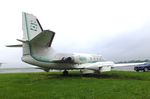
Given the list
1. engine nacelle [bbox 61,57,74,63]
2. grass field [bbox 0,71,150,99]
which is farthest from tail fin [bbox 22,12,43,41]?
grass field [bbox 0,71,150,99]

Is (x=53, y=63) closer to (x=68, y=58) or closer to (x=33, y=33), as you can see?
(x=68, y=58)

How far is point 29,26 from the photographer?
2934 cm

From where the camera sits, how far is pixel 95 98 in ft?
41.2

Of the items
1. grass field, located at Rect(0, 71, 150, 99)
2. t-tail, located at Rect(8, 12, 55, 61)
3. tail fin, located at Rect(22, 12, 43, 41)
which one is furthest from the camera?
tail fin, located at Rect(22, 12, 43, 41)

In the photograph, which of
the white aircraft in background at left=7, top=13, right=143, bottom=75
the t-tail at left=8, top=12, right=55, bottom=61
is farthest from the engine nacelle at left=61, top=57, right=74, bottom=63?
the t-tail at left=8, top=12, right=55, bottom=61

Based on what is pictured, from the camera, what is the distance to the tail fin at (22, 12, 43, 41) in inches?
1137

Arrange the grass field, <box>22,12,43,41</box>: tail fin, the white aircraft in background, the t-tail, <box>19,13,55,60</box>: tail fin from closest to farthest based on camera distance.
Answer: the grass field
<box>19,13,55,60</box>: tail fin
the t-tail
the white aircraft in background
<box>22,12,43,41</box>: tail fin

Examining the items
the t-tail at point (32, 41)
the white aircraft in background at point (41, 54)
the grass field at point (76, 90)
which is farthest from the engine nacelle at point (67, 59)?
the grass field at point (76, 90)

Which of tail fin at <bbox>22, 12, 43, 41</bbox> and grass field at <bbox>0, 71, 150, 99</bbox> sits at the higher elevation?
tail fin at <bbox>22, 12, 43, 41</bbox>

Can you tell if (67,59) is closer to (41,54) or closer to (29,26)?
(41,54)

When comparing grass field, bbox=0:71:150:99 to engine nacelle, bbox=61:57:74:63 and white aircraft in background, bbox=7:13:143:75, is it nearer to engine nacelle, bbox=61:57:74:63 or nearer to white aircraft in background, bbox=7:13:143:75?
white aircraft in background, bbox=7:13:143:75

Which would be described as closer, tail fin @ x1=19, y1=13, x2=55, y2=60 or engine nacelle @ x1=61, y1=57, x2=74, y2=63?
tail fin @ x1=19, y1=13, x2=55, y2=60

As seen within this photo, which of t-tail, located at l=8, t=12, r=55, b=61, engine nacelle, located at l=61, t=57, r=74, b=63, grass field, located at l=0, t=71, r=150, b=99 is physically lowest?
grass field, located at l=0, t=71, r=150, b=99

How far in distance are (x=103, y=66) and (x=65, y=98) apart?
694 inches
